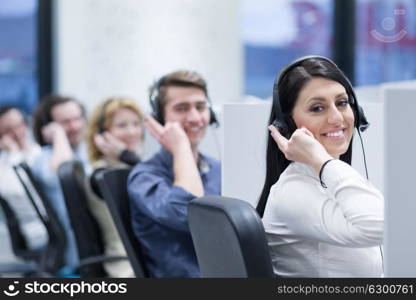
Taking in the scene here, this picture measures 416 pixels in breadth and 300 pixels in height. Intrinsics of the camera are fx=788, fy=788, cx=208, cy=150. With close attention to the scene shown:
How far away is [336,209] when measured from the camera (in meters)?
1.22

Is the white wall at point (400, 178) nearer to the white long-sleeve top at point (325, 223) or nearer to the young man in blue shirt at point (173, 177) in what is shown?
the white long-sleeve top at point (325, 223)

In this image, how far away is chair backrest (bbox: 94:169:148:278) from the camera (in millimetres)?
1947

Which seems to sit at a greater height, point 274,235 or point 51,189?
point 274,235

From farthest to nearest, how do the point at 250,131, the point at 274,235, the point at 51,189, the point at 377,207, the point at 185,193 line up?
1. the point at 51,189
2. the point at 185,193
3. the point at 250,131
4. the point at 274,235
5. the point at 377,207

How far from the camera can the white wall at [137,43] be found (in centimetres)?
453

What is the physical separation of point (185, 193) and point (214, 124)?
20.4 inches

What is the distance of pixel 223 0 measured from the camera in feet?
15.2

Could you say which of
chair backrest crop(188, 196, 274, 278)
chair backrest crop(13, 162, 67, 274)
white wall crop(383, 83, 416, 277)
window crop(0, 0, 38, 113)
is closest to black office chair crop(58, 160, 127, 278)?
chair backrest crop(13, 162, 67, 274)

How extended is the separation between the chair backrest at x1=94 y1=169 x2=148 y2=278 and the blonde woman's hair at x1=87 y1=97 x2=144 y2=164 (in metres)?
0.85

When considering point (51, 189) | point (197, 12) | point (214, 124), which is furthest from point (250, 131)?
point (197, 12)

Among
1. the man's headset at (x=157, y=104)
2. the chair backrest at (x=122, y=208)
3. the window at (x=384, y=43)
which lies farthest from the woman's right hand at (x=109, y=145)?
the window at (x=384, y=43)

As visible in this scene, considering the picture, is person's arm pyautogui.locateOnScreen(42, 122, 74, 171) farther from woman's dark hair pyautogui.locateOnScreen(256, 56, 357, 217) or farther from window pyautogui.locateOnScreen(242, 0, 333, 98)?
woman's dark hair pyautogui.locateOnScreen(256, 56, 357, 217)

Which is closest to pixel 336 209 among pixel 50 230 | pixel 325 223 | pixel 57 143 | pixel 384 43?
pixel 325 223

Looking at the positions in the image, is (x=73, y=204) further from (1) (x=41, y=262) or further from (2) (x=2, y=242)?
(2) (x=2, y=242)
